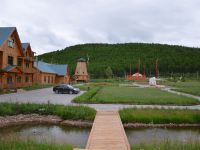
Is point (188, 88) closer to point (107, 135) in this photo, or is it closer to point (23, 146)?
point (107, 135)

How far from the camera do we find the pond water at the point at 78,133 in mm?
14891

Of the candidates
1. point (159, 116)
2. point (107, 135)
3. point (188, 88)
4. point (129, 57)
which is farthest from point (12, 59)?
point (129, 57)

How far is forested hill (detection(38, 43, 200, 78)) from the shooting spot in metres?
126

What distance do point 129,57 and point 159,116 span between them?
129631mm

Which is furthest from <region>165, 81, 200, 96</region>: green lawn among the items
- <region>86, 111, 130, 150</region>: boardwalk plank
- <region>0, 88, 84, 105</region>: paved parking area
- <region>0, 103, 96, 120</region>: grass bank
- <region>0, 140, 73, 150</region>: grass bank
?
<region>0, 140, 73, 150</region>: grass bank

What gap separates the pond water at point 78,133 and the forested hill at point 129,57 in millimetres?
96758

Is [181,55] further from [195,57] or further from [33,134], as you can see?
[33,134]

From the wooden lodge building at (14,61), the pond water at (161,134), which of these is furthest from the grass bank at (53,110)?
the wooden lodge building at (14,61)

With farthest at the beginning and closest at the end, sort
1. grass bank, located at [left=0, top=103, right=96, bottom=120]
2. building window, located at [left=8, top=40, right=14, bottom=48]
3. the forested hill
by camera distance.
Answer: the forested hill
building window, located at [left=8, top=40, right=14, bottom=48]
grass bank, located at [left=0, top=103, right=96, bottom=120]

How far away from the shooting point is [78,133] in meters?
16.5

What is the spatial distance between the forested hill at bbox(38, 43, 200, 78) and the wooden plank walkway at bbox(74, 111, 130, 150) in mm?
97238

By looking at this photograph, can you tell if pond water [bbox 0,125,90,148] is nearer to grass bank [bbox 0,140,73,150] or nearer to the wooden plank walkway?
the wooden plank walkway

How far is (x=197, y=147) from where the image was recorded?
10625mm

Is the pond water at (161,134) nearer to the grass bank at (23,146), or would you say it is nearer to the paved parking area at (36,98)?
the grass bank at (23,146)
